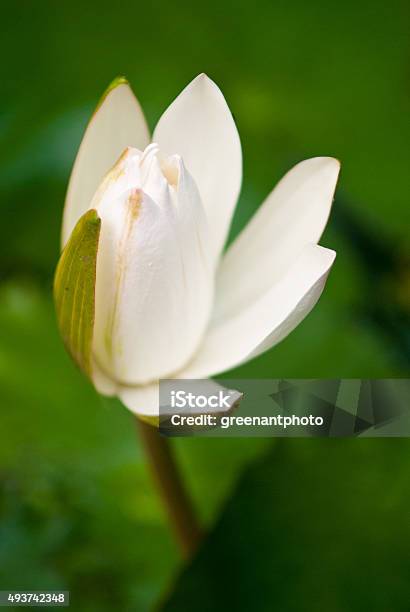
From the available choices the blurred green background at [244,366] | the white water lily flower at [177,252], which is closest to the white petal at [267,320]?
the white water lily flower at [177,252]

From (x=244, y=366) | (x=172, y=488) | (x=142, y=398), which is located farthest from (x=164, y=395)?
(x=244, y=366)

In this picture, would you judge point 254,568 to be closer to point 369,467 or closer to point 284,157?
point 369,467

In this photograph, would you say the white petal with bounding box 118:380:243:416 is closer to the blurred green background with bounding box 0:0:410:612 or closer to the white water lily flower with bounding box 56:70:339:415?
the white water lily flower with bounding box 56:70:339:415

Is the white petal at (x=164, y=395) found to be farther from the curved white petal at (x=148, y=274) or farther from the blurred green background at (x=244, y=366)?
the blurred green background at (x=244, y=366)

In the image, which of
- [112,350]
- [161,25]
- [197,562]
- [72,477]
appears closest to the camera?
[112,350]

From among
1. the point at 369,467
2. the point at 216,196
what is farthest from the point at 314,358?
the point at 216,196

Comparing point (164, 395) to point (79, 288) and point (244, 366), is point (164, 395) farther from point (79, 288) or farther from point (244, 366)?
point (244, 366)

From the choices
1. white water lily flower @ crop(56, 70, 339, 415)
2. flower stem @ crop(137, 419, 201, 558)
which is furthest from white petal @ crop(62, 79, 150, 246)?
flower stem @ crop(137, 419, 201, 558)
